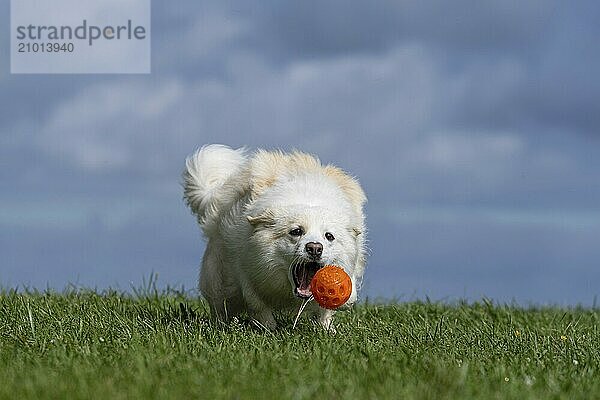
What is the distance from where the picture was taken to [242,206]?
25.5 ft

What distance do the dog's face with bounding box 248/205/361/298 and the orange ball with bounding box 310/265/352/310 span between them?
117 mm

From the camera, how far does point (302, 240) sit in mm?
7031

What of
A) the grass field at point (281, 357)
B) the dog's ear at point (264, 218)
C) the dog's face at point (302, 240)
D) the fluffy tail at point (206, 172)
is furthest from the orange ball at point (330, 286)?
the fluffy tail at point (206, 172)

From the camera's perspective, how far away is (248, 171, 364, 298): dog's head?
279 inches

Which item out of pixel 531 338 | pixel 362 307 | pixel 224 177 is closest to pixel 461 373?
pixel 531 338

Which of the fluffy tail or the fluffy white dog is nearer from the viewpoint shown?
the fluffy white dog

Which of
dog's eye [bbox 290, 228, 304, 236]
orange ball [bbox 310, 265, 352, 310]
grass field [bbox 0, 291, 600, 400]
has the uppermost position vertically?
dog's eye [bbox 290, 228, 304, 236]

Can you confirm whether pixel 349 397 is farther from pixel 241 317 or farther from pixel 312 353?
pixel 241 317

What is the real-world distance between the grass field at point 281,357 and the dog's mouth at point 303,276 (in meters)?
0.31

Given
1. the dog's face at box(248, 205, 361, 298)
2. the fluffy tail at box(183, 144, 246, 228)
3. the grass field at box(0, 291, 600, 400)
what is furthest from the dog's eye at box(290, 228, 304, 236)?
the fluffy tail at box(183, 144, 246, 228)

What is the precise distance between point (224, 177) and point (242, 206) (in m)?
0.92

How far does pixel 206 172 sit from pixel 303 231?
1793 mm

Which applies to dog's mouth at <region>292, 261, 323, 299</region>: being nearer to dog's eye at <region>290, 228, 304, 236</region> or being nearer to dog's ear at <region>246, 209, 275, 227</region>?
dog's eye at <region>290, 228, 304, 236</region>

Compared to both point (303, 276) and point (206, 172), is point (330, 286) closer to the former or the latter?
point (303, 276)
